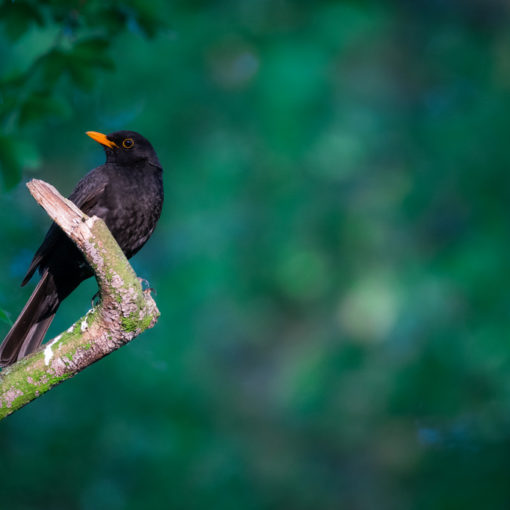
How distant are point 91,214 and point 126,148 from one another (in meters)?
0.54

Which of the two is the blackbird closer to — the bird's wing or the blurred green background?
the bird's wing

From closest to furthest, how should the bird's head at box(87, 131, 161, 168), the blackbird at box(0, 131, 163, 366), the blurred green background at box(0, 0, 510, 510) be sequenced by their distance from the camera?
the blackbird at box(0, 131, 163, 366)
the bird's head at box(87, 131, 161, 168)
the blurred green background at box(0, 0, 510, 510)

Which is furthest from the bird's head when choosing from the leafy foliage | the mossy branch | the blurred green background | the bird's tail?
the blurred green background

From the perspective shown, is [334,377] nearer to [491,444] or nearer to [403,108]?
[491,444]

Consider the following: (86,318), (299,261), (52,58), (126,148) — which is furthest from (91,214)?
(299,261)

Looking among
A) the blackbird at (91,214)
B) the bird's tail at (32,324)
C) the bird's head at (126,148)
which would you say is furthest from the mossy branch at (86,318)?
the bird's head at (126,148)

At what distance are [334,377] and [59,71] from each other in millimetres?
3715

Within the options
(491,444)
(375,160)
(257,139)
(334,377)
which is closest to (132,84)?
(257,139)

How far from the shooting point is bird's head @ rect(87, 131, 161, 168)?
4.19 meters

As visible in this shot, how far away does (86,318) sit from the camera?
279cm

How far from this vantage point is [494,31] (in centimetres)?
675

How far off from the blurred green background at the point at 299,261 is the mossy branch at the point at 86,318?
3.09 meters

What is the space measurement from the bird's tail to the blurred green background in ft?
6.65

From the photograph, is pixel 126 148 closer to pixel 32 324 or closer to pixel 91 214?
pixel 91 214
